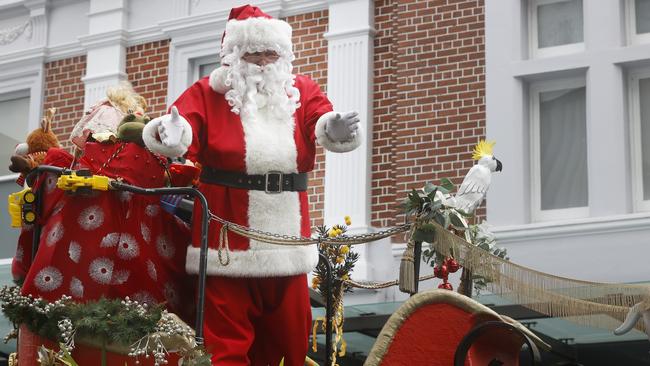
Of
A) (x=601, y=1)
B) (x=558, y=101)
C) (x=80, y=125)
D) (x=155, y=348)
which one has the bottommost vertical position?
(x=155, y=348)

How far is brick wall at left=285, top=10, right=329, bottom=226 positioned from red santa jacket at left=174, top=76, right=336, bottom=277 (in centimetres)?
577

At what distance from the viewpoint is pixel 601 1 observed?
1116 centimetres

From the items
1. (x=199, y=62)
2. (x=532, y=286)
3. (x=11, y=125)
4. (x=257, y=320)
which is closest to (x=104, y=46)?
(x=199, y=62)

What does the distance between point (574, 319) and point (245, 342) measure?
1.65 m

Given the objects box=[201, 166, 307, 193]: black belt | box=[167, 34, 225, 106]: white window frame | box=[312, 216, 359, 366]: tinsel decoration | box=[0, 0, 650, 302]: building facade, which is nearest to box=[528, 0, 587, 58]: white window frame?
box=[0, 0, 650, 302]: building facade

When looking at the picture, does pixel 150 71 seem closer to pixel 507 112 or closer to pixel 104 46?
pixel 104 46

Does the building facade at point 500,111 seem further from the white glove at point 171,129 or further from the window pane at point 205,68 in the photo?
the white glove at point 171,129

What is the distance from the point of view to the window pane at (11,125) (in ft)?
47.4

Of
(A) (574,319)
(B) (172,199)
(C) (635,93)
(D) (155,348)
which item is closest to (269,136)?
(B) (172,199)

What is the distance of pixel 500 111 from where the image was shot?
11.4m

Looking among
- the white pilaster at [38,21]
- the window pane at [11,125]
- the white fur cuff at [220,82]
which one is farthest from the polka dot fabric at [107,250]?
the white pilaster at [38,21]

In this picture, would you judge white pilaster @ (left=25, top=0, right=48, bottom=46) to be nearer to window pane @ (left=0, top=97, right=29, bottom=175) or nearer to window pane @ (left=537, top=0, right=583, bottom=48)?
window pane @ (left=0, top=97, right=29, bottom=175)

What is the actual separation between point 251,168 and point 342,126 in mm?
522

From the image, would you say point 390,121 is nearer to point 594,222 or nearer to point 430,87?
point 430,87
